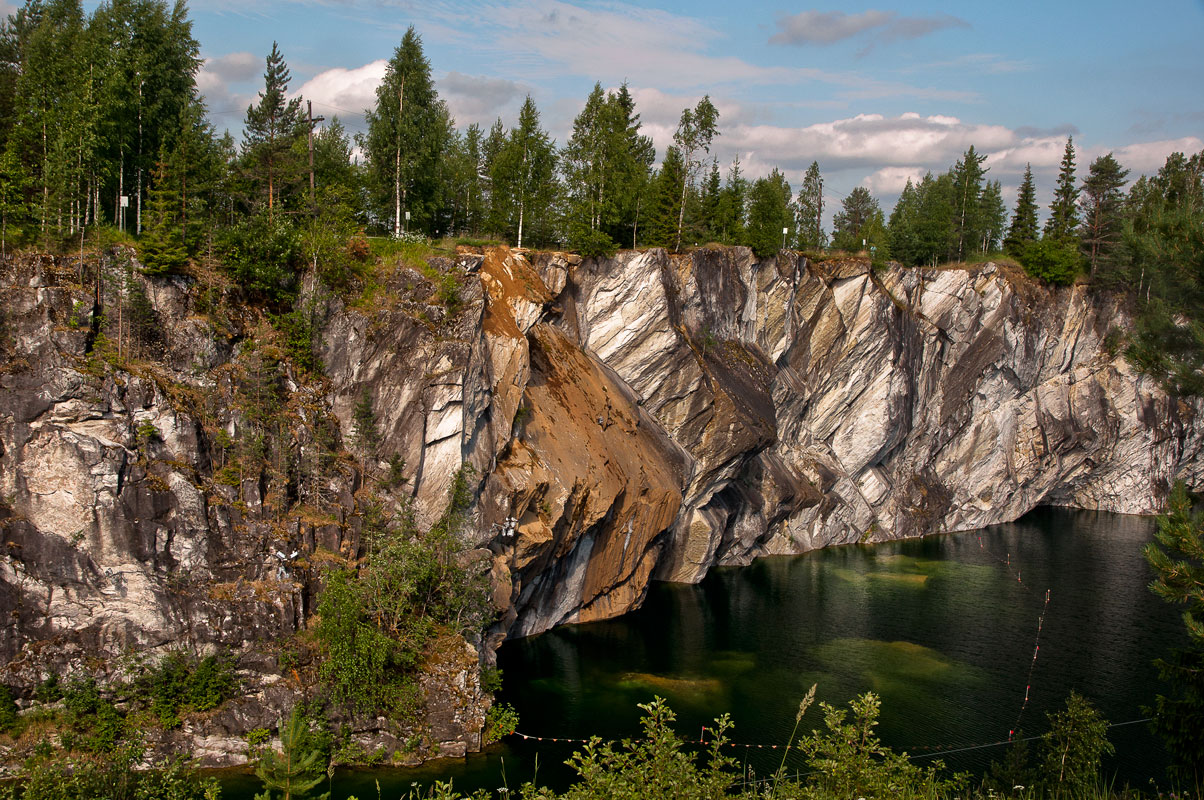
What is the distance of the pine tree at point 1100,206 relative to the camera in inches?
2576

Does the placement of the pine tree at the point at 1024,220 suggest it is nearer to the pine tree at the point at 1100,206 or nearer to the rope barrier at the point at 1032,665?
the pine tree at the point at 1100,206

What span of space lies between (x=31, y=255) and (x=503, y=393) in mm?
16933

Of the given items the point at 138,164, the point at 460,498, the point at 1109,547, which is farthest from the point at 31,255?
the point at 1109,547

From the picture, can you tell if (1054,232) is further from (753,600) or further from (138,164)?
(138,164)

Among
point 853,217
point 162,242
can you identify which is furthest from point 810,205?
point 162,242

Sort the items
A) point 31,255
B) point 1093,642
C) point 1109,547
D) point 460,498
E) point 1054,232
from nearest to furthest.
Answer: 1. point 31,255
2. point 460,498
3. point 1093,642
4. point 1109,547
5. point 1054,232

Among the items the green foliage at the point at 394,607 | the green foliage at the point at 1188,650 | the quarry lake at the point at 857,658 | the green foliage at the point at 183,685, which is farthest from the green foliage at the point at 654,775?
the green foliage at the point at 183,685

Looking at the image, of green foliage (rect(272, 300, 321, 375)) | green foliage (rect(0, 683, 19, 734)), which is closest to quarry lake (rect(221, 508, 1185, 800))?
green foliage (rect(0, 683, 19, 734))

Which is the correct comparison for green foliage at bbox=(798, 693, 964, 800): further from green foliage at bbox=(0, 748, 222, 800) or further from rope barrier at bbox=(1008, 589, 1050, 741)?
rope barrier at bbox=(1008, 589, 1050, 741)

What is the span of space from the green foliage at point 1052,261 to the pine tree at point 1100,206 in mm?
2690

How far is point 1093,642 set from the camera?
37719mm

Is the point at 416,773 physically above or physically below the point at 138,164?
below

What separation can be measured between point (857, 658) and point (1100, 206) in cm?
5064

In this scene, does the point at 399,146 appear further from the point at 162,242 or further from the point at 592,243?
the point at 162,242
